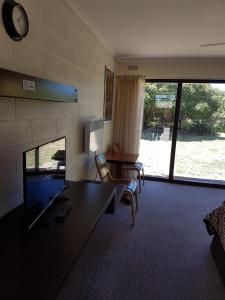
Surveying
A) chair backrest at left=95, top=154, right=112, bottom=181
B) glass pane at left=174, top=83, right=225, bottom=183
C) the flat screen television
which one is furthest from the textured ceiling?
chair backrest at left=95, top=154, right=112, bottom=181

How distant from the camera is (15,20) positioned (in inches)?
54.9

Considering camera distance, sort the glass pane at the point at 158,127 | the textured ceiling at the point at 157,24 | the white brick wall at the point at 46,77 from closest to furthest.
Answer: the white brick wall at the point at 46,77, the textured ceiling at the point at 157,24, the glass pane at the point at 158,127

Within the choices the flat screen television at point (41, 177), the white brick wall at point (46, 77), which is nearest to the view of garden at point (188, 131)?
the white brick wall at point (46, 77)

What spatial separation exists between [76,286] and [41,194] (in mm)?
916

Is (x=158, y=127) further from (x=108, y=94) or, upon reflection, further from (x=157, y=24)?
(x=157, y=24)

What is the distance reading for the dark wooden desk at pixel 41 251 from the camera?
38.7 inches

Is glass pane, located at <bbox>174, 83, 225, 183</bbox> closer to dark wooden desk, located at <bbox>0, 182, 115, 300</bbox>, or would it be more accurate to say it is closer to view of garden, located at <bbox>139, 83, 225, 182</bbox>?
view of garden, located at <bbox>139, 83, 225, 182</bbox>

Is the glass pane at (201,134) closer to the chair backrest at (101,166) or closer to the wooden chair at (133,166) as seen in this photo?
the wooden chair at (133,166)

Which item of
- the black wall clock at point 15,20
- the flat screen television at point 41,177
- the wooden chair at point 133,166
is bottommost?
the wooden chair at point 133,166

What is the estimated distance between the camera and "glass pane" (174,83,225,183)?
13.9ft

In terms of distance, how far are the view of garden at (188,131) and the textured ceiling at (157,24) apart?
822mm

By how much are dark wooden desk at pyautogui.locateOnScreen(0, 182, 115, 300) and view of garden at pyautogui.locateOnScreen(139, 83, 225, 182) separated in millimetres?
2995

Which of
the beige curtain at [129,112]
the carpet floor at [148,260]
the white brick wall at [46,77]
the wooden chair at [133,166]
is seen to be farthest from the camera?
the beige curtain at [129,112]

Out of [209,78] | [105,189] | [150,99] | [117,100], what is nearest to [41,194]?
[105,189]
